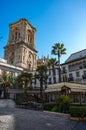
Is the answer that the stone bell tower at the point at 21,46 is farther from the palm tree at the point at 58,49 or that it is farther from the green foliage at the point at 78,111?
the green foliage at the point at 78,111

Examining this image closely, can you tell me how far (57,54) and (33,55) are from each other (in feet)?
86.7

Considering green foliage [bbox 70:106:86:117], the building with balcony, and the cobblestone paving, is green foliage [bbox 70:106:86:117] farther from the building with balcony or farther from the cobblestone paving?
the building with balcony

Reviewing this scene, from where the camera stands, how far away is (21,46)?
6338 centimetres

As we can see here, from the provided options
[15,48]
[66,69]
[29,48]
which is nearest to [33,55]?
[29,48]

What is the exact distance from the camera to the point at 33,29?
77.0 m

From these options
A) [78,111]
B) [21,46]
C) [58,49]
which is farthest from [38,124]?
[21,46]

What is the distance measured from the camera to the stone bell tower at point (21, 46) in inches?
2489

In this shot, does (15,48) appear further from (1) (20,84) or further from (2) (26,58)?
(1) (20,84)

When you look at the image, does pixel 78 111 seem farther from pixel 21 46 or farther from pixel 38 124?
pixel 21 46

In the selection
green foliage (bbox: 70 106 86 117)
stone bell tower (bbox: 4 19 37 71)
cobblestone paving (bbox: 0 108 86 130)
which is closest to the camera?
cobblestone paving (bbox: 0 108 86 130)

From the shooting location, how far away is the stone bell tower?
6322cm

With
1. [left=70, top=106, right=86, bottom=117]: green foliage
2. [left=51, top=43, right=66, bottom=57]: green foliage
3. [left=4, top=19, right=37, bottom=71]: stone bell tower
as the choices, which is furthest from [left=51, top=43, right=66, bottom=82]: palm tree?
[left=70, top=106, right=86, bottom=117]: green foliage

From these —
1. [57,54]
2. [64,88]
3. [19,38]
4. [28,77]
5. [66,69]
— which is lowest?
[64,88]

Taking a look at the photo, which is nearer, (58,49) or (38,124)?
(38,124)
